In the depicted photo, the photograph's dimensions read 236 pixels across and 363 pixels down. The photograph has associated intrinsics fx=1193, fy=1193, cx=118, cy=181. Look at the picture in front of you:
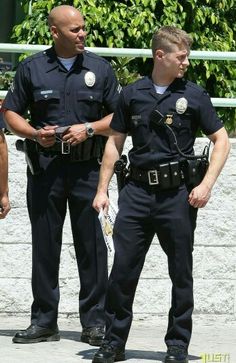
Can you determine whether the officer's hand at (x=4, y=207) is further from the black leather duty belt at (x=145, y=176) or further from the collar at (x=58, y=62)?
the black leather duty belt at (x=145, y=176)

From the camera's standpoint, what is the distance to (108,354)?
6.77 metres

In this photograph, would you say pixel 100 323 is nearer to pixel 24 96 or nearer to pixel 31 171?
pixel 31 171

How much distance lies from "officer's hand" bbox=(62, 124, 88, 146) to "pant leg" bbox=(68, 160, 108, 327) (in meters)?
0.21

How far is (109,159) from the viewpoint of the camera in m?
6.80

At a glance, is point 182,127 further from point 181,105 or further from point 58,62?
point 58,62

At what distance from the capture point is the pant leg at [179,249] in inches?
263

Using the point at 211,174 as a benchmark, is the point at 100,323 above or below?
below

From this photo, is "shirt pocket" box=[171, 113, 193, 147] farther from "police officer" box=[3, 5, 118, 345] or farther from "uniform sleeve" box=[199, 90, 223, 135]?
"police officer" box=[3, 5, 118, 345]

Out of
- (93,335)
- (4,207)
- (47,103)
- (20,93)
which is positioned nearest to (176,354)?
(93,335)

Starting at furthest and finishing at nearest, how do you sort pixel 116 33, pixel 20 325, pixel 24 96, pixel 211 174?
pixel 116 33, pixel 20 325, pixel 24 96, pixel 211 174

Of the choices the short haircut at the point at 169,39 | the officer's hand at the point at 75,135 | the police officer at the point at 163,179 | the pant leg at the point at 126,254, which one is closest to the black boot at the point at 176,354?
the police officer at the point at 163,179

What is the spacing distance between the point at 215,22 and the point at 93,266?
4190mm

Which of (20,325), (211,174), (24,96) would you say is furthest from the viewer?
(20,325)

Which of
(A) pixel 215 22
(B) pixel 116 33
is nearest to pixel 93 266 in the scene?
(B) pixel 116 33
